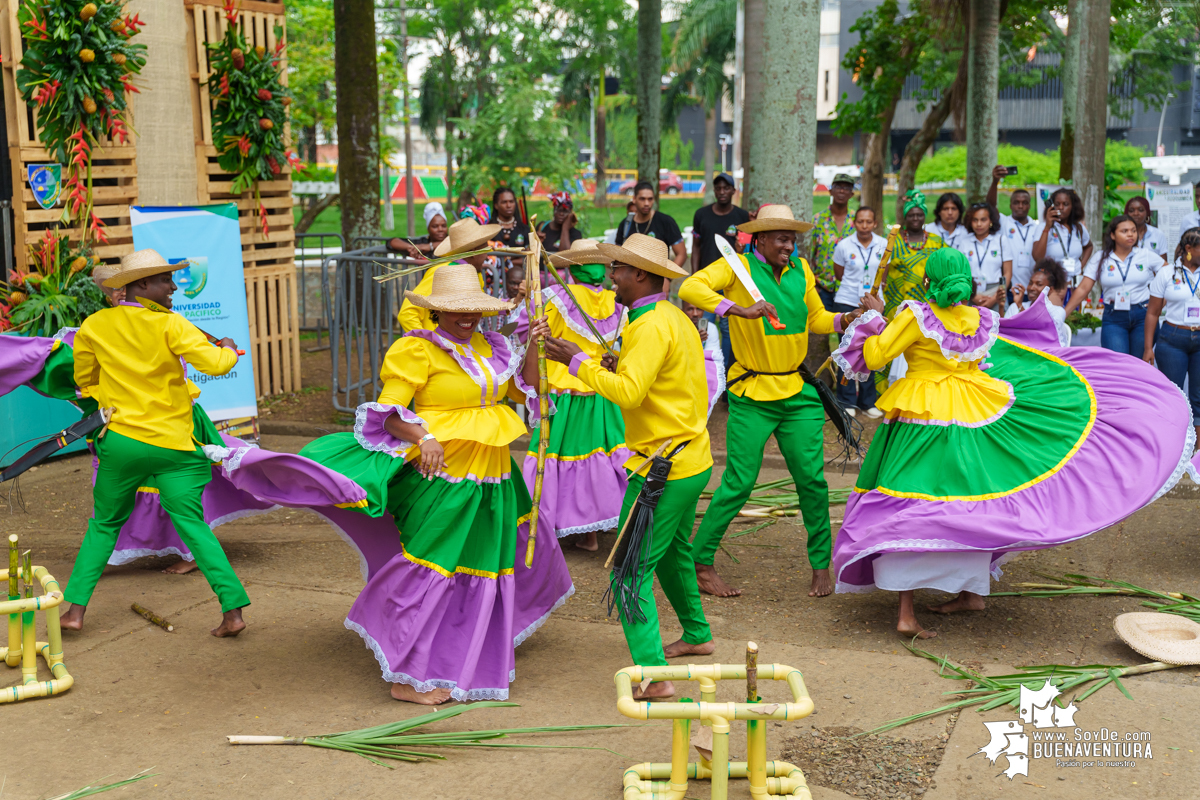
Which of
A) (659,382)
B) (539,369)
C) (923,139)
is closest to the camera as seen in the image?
(659,382)

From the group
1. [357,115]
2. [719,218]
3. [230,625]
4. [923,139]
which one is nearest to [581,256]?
[230,625]

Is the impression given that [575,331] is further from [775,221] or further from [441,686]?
[441,686]

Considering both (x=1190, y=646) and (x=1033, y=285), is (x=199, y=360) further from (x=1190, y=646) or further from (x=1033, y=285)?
(x=1033, y=285)

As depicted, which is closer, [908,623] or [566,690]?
[566,690]

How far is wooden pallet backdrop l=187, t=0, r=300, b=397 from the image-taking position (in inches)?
397

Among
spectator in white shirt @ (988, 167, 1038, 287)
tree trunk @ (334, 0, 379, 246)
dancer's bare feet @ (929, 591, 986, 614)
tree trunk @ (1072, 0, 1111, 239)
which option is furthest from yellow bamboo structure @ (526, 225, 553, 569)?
tree trunk @ (1072, 0, 1111, 239)

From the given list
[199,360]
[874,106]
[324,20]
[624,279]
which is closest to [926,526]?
[624,279]

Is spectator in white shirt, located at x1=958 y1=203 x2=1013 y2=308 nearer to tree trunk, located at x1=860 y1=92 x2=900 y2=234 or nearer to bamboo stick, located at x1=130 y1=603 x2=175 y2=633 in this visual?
bamboo stick, located at x1=130 y1=603 x2=175 y2=633

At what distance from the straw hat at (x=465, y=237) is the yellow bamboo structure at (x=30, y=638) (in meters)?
2.56

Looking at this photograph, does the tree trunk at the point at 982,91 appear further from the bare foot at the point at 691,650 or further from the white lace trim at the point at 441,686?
the white lace trim at the point at 441,686

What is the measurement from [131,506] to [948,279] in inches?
163

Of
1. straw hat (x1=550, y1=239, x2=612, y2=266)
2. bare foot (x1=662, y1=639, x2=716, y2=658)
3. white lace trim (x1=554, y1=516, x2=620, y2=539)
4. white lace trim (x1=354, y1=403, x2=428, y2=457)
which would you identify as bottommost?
bare foot (x1=662, y1=639, x2=716, y2=658)

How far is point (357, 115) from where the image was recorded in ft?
39.6

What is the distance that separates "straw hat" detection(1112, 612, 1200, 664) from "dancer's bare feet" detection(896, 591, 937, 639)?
2.80ft
